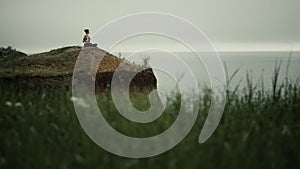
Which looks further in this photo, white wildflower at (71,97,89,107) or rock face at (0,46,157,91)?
rock face at (0,46,157,91)

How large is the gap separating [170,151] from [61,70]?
6.73 metres

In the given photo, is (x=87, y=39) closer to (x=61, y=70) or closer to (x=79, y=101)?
(x=61, y=70)

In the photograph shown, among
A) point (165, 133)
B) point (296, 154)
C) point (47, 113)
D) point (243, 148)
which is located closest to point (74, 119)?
point (47, 113)

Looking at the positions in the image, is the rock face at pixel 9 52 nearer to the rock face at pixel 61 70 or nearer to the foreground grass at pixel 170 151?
the rock face at pixel 61 70

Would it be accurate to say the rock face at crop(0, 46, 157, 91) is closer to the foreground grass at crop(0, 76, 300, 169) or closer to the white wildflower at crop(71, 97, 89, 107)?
the white wildflower at crop(71, 97, 89, 107)

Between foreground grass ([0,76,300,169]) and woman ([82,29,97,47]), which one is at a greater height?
woman ([82,29,97,47])

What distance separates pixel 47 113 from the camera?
5953mm

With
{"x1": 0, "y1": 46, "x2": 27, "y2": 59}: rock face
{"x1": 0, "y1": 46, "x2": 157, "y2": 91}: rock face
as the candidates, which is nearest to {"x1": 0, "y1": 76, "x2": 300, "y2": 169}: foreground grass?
{"x1": 0, "y1": 46, "x2": 157, "y2": 91}: rock face

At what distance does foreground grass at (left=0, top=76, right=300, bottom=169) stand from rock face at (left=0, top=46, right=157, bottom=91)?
2986 mm

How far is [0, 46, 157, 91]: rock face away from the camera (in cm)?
971

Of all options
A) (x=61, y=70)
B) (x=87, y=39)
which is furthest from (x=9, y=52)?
(x=61, y=70)

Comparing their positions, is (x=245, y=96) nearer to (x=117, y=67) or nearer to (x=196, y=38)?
(x=196, y=38)

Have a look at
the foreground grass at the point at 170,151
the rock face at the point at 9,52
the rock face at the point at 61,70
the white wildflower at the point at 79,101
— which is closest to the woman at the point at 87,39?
the rock face at the point at 61,70

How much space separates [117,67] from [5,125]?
5.83 meters
